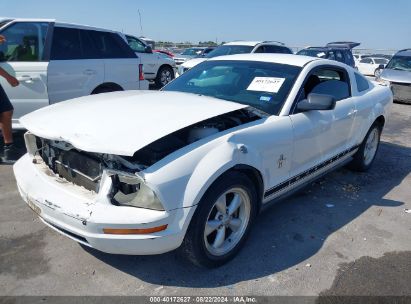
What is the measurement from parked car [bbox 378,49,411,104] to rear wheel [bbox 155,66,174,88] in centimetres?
713

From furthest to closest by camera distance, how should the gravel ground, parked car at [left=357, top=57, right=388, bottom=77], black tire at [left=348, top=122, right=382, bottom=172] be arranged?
1. parked car at [left=357, top=57, right=388, bottom=77]
2. black tire at [left=348, top=122, right=382, bottom=172]
3. the gravel ground

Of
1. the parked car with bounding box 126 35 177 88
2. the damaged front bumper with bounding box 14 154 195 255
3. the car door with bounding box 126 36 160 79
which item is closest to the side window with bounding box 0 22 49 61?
the damaged front bumper with bounding box 14 154 195 255

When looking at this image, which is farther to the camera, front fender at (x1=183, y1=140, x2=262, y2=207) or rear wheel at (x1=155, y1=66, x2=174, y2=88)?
rear wheel at (x1=155, y1=66, x2=174, y2=88)

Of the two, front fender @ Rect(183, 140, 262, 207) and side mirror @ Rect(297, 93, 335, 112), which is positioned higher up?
side mirror @ Rect(297, 93, 335, 112)

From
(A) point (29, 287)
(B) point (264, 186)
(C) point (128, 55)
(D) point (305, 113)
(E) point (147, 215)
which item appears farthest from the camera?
(C) point (128, 55)

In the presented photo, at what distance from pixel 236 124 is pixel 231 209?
0.72 metres

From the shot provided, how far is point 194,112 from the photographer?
2.88 metres

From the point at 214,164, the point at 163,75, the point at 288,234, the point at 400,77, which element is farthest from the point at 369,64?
the point at 214,164

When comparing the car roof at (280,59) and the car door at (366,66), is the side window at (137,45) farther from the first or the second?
the car door at (366,66)

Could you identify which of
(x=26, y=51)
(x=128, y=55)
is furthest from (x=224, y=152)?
(x=128, y=55)

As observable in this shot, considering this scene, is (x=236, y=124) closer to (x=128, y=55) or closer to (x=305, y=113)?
(x=305, y=113)

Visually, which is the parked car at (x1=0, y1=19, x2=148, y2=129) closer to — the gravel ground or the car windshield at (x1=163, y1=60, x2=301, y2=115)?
the gravel ground

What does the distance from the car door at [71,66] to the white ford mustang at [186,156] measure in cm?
215

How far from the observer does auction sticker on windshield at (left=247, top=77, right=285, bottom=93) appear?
3.53 meters
